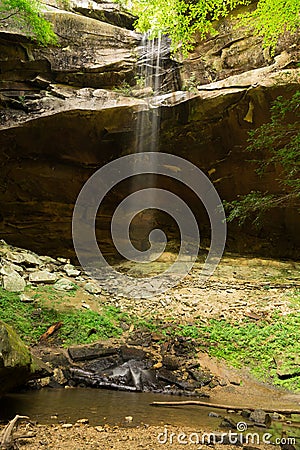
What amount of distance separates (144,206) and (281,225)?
18.1 ft

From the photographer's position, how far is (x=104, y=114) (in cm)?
997

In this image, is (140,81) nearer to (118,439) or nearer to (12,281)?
(12,281)

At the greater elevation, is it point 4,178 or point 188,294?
point 4,178

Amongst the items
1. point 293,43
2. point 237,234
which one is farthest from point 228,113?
point 237,234

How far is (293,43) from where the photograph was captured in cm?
894

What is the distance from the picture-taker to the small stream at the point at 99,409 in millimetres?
3545

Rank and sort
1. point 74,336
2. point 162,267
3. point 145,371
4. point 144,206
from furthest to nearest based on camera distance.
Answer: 1. point 144,206
2. point 162,267
3. point 74,336
4. point 145,371

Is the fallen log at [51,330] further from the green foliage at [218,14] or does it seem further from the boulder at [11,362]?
the green foliage at [218,14]

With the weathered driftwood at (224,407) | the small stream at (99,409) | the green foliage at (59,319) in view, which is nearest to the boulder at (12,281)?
the green foliage at (59,319)

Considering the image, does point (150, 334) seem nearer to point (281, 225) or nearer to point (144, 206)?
point (144, 206)

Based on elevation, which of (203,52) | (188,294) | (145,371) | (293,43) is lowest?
(145,371)

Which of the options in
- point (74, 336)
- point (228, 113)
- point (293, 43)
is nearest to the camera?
point (74, 336)

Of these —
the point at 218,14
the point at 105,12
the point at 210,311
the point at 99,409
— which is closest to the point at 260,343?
the point at 210,311

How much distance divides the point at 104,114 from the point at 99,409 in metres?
8.57
